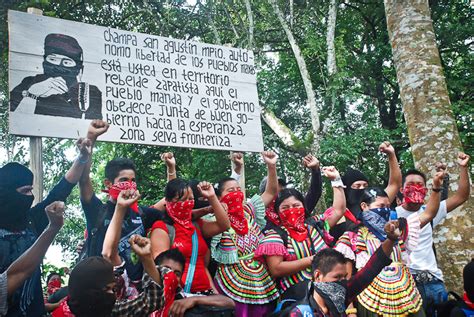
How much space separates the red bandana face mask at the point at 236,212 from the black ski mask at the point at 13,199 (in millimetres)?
1545

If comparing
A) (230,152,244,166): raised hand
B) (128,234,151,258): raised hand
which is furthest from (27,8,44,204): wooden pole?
(230,152,244,166): raised hand

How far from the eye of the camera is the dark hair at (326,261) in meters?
3.18

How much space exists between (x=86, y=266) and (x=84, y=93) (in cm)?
237

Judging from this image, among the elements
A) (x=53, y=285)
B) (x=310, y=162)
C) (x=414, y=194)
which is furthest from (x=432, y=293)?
(x=53, y=285)

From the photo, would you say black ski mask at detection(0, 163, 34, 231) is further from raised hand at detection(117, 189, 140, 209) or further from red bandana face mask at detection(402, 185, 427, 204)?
red bandana face mask at detection(402, 185, 427, 204)

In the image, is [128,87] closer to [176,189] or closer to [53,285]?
[176,189]

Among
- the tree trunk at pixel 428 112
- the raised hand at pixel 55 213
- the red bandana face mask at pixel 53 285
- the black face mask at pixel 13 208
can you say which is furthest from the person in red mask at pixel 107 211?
the tree trunk at pixel 428 112

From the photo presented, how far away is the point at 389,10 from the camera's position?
6301 millimetres

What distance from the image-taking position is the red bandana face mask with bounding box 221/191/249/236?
4105 mm

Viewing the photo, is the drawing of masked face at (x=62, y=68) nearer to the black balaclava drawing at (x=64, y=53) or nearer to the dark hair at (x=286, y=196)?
the black balaclava drawing at (x=64, y=53)

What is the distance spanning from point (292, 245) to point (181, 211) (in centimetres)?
87

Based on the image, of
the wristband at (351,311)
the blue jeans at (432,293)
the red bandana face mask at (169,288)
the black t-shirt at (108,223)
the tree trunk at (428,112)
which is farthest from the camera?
the tree trunk at (428,112)

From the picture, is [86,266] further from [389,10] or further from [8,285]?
[389,10]

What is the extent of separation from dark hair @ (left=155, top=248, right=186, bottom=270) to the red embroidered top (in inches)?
9.8
